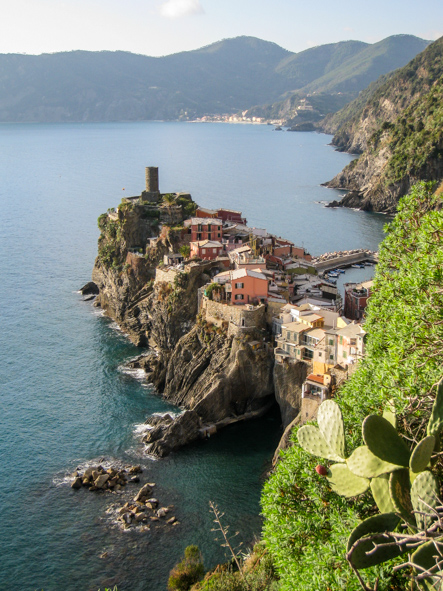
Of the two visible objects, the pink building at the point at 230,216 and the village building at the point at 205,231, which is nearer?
the village building at the point at 205,231

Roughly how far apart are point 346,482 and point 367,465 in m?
1.16

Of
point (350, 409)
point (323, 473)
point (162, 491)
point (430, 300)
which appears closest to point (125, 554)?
point (162, 491)

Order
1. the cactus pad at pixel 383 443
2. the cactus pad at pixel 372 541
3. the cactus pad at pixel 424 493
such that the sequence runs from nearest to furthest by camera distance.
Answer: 1. the cactus pad at pixel 424 493
2. the cactus pad at pixel 372 541
3. the cactus pad at pixel 383 443

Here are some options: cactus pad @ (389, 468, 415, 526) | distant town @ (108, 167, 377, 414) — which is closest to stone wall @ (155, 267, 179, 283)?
distant town @ (108, 167, 377, 414)

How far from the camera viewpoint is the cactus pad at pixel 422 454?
1094 cm

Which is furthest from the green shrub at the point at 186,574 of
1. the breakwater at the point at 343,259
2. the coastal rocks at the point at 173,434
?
the breakwater at the point at 343,259

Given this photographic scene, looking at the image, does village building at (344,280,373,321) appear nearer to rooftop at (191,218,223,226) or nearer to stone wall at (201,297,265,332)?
Answer: stone wall at (201,297,265,332)

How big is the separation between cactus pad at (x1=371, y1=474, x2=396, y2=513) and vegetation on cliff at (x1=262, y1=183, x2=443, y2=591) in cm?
154

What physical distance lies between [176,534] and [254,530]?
437 cm

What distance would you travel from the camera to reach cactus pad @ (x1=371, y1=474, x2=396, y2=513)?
11664mm

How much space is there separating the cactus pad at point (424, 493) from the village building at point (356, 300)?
4191 cm

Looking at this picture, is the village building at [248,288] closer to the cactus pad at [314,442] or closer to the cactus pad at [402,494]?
the cactus pad at [314,442]

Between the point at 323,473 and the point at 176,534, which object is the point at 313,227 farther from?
the point at 323,473

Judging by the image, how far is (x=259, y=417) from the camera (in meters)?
45.3
